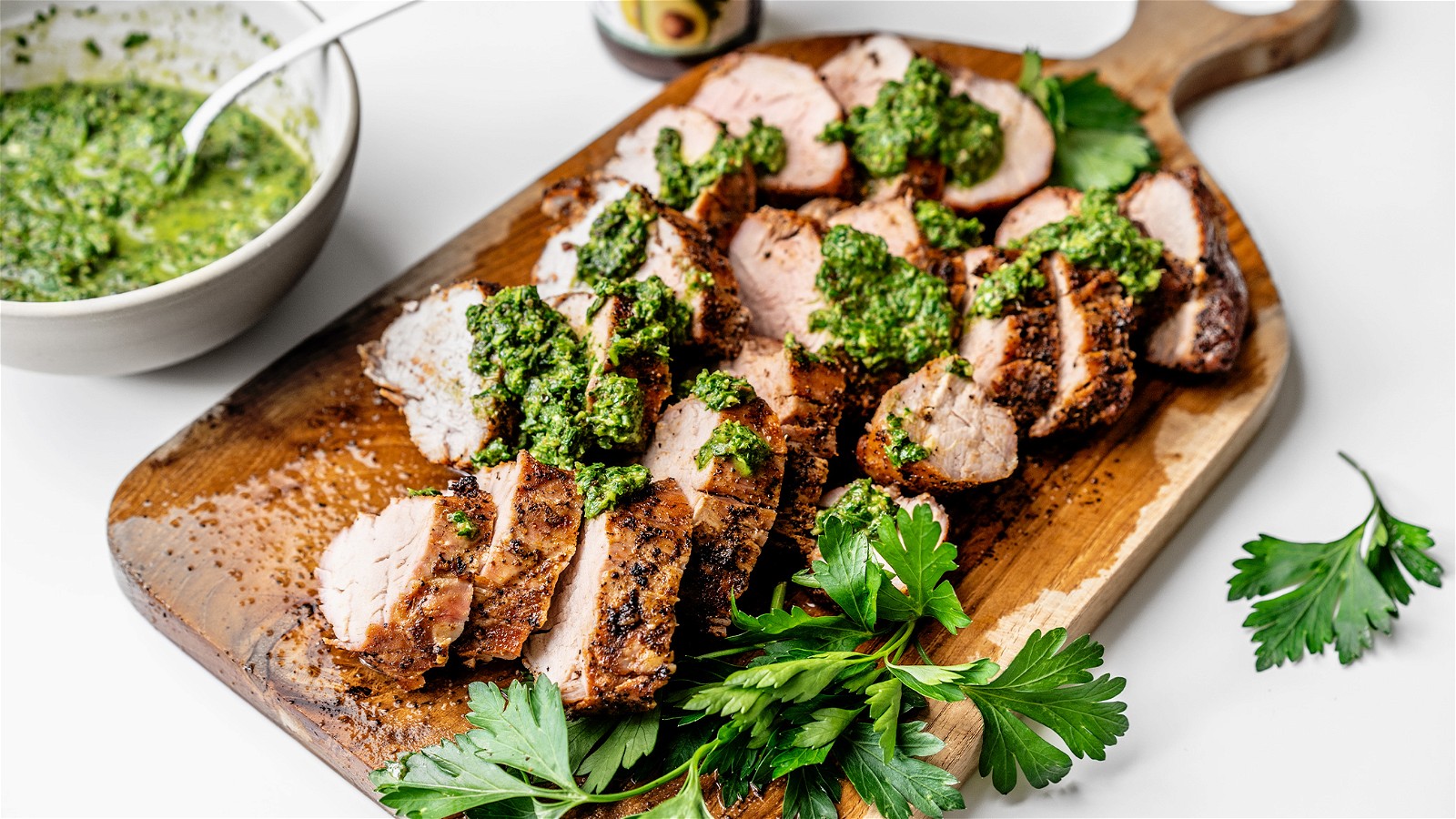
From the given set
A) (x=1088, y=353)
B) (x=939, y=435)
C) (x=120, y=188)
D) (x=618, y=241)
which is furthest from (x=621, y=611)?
(x=120, y=188)

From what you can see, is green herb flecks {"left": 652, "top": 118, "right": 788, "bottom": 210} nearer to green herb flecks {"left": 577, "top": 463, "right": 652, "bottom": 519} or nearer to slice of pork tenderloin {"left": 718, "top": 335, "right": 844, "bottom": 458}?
slice of pork tenderloin {"left": 718, "top": 335, "right": 844, "bottom": 458}

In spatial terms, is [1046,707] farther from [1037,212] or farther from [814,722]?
[1037,212]

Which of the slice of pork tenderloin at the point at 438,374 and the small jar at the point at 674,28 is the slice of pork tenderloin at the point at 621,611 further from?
the small jar at the point at 674,28

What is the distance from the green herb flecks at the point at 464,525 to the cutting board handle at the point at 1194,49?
3.09 m

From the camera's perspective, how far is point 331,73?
13.8ft

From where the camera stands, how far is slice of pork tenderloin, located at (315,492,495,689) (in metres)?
3.16

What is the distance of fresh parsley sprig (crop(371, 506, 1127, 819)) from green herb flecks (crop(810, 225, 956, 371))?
667mm

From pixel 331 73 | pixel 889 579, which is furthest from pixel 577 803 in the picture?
pixel 331 73

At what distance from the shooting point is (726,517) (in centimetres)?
335

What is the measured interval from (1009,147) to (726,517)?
1.96 m

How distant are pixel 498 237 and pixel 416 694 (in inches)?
68.9

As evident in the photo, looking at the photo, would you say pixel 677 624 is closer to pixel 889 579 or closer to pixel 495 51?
pixel 889 579

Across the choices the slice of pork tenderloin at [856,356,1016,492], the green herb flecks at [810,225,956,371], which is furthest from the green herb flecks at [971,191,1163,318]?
the slice of pork tenderloin at [856,356,1016,492]

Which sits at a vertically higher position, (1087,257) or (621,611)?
(1087,257)
